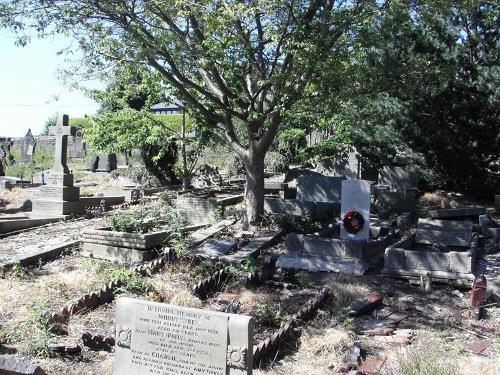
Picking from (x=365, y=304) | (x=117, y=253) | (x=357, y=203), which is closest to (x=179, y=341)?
(x=365, y=304)

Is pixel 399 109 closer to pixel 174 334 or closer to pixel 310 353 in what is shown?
pixel 310 353

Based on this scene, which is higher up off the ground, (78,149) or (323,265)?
(78,149)

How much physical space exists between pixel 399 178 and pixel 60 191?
9174 millimetres

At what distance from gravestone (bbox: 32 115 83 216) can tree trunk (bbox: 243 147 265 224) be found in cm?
577

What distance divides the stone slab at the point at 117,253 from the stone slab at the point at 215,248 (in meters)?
0.84

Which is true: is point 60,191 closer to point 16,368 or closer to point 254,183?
point 254,183

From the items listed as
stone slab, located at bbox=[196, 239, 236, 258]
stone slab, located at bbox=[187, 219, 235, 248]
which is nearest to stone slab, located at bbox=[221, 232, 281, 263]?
stone slab, located at bbox=[196, 239, 236, 258]

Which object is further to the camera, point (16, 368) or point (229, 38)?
point (229, 38)

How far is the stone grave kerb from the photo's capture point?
14648 mm

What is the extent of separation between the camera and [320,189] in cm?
1320

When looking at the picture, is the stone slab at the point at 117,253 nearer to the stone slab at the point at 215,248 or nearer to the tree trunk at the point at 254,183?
the stone slab at the point at 215,248

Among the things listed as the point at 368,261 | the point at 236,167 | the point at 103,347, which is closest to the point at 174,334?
the point at 103,347

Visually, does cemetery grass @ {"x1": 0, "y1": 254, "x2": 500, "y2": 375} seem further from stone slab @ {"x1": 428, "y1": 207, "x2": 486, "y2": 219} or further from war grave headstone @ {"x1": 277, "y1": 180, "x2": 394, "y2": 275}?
stone slab @ {"x1": 428, "y1": 207, "x2": 486, "y2": 219}

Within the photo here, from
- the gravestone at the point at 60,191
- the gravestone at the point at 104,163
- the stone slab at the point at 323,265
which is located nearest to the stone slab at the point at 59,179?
the gravestone at the point at 60,191
